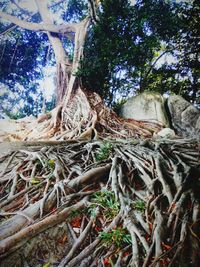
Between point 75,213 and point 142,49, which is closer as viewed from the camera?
point 75,213

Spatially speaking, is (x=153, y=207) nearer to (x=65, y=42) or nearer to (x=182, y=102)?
(x=182, y=102)

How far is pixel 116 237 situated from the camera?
193 centimetres

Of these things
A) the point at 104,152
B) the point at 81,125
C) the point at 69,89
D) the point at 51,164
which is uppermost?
the point at 69,89

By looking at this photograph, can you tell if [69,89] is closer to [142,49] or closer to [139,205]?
[142,49]

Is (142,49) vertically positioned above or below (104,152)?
above

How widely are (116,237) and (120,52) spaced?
516 cm

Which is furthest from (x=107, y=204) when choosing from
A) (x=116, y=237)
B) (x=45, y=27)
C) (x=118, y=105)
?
(x=45, y=27)

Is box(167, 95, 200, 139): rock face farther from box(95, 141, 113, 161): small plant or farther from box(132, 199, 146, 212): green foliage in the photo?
box(132, 199, 146, 212): green foliage

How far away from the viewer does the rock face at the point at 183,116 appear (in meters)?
6.31

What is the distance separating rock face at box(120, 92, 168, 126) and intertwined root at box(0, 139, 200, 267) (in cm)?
311

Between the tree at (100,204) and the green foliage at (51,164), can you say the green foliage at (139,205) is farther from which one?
the green foliage at (51,164)

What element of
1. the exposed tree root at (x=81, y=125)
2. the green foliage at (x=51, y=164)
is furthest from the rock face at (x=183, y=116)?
the green foliage at (x=51, y=164)

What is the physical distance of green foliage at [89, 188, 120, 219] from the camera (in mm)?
2249

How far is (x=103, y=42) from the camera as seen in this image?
642 centimetres
